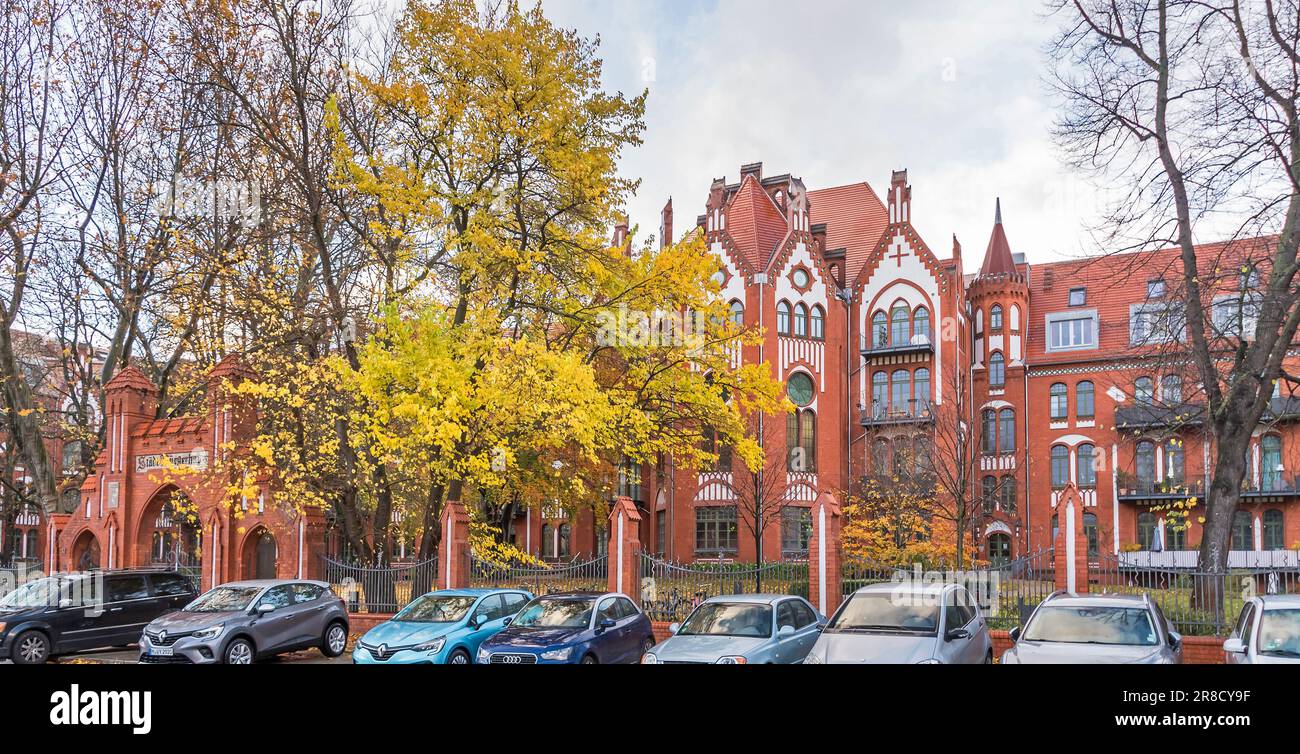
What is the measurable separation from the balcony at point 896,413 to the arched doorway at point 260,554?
25.9 metres

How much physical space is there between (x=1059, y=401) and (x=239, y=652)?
A: 39.5m

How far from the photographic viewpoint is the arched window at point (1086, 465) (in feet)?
150

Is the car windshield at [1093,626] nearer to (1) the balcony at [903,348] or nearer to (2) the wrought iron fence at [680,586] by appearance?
(2) the wrought iron fence at [680,586]

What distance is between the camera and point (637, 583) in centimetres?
2070

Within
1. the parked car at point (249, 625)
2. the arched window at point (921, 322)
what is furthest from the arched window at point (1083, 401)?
the parked car at point (249, 625)

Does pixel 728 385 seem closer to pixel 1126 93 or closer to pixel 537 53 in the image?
pixel 537 53

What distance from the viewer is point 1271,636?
1145cm

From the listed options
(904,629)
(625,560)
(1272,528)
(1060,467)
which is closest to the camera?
(904,629)

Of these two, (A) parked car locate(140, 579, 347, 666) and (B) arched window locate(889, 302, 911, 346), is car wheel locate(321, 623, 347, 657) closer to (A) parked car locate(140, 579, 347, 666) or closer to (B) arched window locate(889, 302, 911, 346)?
(A) parked car locate(140, 579, 347, 666)

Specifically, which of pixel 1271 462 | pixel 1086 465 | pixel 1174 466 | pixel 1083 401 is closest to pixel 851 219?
pixel 1083 401

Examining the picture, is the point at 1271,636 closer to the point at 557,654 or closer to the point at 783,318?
the point at 557,654

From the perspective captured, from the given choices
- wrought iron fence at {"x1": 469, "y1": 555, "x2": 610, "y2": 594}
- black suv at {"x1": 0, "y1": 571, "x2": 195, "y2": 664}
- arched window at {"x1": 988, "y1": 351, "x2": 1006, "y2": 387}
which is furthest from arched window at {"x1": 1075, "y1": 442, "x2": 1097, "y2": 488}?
black suv at {"x1": 0, "y1": 571, "x2": 195, "y2": 664}
